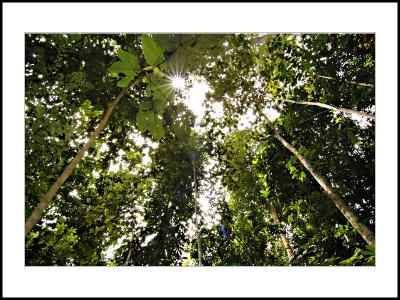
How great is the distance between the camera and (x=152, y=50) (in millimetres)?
1715

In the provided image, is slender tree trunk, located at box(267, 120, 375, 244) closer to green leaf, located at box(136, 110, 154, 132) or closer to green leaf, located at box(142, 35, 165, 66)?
green leaf, located at box(136, 110, 154, 132)

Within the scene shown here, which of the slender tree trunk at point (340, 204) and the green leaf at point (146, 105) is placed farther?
the slender tree trunk at point (340, 204)

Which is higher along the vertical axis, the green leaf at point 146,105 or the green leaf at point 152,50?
the green leaf at point 152,50

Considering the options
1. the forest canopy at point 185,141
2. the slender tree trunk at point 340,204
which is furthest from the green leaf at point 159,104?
the slender tree trunk at point 340,204

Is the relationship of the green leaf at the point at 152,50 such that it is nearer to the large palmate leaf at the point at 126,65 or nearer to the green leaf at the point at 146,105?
the large palmate leaf at the point at 126,65

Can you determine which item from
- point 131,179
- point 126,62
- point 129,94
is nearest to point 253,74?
point 129,94

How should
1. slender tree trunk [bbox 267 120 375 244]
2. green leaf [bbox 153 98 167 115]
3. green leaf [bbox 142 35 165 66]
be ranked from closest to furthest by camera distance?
green leaf [bbox 142 35 165 66]
green leaf [bbox 153 98 167 115]
slender tree trunk [bbox 267 120 375 244]

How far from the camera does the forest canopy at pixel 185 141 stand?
269 cm

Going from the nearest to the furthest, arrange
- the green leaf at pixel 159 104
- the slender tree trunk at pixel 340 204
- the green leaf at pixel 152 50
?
the green leaf at pixel 152 50
the green leaf at pixel 159 104
the slender tree trunk at pixel 340 204

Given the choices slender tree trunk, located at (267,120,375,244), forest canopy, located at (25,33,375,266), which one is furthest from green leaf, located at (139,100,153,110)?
slender tree trunk, located at (267,120,375,244)

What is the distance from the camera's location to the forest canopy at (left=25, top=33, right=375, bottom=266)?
2686mm

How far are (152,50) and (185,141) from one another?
14.5 ft

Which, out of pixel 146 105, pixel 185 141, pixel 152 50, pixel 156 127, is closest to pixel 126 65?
pixel 152 50
